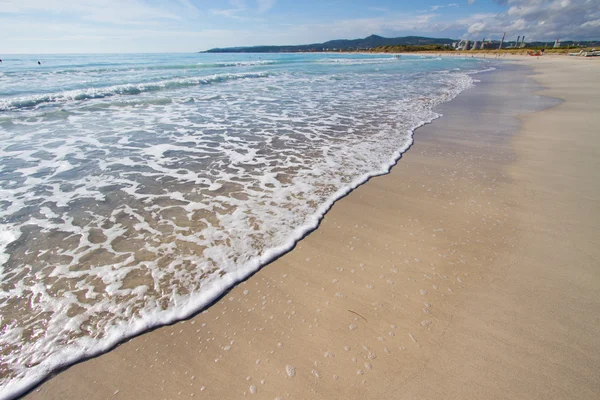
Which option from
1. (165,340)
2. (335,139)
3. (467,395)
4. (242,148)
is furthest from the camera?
(335,139)

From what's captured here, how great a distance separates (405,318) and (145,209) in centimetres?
372

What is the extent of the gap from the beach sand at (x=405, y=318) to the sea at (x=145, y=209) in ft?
0.96

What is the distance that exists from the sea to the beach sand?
0.29 metres

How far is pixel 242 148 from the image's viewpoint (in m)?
6.67

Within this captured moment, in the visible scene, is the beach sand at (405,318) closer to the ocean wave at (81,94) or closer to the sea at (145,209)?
the sea at (145,209)

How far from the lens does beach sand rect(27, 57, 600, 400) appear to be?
195 centimetres

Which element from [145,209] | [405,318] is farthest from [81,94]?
[405,318]

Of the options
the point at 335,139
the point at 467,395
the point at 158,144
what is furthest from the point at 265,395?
the point at 158,144

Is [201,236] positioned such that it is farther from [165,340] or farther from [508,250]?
[508,250]

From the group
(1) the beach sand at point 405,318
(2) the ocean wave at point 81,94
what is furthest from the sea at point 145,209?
(2) the ocean wave at point 81,94

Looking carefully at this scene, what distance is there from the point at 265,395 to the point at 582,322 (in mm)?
2603

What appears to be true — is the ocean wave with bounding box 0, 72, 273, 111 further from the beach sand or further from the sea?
the beach sand

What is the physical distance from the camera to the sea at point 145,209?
8.11 ft

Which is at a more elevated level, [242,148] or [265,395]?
[242,148]
